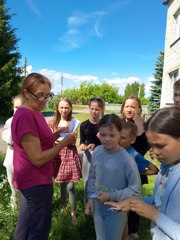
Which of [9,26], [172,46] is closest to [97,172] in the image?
[172,46]

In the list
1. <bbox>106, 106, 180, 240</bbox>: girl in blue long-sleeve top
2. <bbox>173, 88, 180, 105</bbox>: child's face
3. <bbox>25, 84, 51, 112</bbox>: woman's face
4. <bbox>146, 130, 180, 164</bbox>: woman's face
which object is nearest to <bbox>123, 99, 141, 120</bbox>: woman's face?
<bbox>173, 88, 180, 105</bbox>: child's face

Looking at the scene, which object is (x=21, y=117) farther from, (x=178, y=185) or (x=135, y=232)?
(x=135, y=232)

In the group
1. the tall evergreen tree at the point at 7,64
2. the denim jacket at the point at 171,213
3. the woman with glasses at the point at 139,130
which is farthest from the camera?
the tall evergreen tree at the point at 7,64

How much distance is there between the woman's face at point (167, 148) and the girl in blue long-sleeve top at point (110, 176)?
842 mm

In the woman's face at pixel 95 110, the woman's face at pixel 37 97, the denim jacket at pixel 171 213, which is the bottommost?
the denim jacket at pixel 171 213

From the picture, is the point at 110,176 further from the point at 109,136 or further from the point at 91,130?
the point at 91,130

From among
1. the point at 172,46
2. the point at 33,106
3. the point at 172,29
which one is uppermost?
the point at 172,29

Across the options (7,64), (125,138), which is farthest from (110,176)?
(7,64)

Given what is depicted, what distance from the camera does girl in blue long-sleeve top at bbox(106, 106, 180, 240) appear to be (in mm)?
1316

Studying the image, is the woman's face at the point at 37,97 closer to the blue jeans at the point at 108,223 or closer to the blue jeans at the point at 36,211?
the blue jeans at the point at 36,211

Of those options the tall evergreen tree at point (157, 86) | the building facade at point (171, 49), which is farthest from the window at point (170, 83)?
the tall evergreen tree at point (157, 86)

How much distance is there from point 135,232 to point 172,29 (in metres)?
11.8

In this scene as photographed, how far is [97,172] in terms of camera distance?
2.44 metres

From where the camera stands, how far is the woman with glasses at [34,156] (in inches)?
79.6
